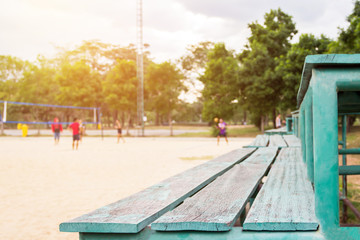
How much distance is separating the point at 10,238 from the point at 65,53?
168 feet

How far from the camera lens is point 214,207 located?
5.26 ft

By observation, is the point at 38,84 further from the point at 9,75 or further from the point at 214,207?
the point at 214,207

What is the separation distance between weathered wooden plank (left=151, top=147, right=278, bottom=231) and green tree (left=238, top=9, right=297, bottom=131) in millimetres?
24673

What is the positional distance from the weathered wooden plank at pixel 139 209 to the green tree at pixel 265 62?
81.4 ft

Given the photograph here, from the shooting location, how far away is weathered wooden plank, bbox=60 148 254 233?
133cm

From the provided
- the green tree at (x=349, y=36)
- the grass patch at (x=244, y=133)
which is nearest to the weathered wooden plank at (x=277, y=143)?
the green tree at (x=349, y=36)

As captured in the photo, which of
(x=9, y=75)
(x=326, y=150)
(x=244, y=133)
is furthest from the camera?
(x=9, y=75)

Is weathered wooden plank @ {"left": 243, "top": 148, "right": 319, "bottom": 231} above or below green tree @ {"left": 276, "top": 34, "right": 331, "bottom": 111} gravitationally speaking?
below

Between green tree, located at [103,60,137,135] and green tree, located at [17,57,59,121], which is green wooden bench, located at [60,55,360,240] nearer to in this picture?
green tree, located at [103,60,137,135]

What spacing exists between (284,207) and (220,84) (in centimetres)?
2913

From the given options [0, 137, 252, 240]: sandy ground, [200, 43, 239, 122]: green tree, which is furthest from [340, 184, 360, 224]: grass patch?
[200, 43, 239, 122]: green tree

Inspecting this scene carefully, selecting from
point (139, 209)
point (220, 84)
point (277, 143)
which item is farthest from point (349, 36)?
point (139, 209)

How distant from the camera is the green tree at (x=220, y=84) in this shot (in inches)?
1155

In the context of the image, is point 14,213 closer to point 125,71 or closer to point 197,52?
point 125,71
